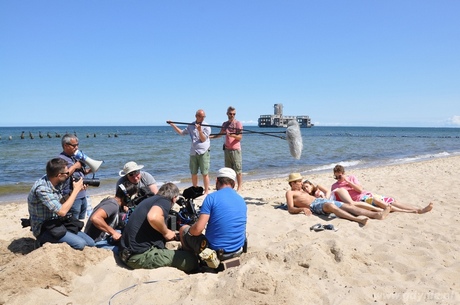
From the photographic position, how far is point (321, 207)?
554cm

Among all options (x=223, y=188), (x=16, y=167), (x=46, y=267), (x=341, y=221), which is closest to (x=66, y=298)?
(x=46, y=267)

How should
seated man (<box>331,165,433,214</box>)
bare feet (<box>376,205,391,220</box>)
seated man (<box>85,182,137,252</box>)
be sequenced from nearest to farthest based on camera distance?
seated man (<box>85,182,137,252</box>)
bare feet (<box>376,205,391,220</box>)
seated man (<box>331,165,433,214</box>)

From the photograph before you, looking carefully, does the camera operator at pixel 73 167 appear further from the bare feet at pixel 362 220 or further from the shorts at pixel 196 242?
the bare feet at pixel 362 220

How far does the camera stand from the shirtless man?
209 inches

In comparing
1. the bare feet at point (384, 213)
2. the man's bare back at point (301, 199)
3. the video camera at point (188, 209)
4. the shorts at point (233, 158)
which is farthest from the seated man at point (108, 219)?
the bare feet at point (384, 213)

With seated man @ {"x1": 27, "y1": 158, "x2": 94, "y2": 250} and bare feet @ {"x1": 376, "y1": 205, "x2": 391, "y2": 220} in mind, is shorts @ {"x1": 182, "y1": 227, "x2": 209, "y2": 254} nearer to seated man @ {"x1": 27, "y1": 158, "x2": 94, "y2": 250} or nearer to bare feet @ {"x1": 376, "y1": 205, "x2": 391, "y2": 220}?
seated man @ {"x1": 27, "y1": 158, "x2": 94, "y2": 250}

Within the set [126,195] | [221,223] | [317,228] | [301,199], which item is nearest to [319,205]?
[301,199]

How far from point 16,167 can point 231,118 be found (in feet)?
40.5

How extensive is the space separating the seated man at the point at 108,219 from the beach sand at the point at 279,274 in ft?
1.04

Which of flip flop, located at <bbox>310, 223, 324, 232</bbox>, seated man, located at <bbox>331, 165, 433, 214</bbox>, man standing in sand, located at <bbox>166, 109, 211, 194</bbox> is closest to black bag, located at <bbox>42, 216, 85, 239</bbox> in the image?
flip flop, located at <bbox>310, 223, 324, 232</bbox>

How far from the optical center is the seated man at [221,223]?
3498mm

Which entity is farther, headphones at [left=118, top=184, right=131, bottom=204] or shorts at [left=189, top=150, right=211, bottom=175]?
shorts at [left=189, top=150, right=211, bottom=175]

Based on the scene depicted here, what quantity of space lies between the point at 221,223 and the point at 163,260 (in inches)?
28.7

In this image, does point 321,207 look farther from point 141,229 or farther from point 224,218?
point 141,229
